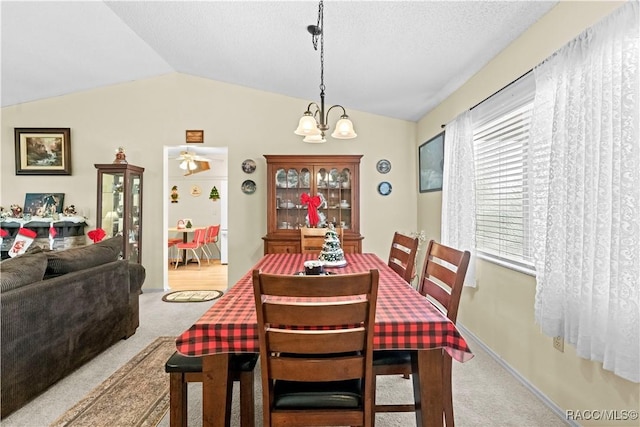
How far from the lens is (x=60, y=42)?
342 cm

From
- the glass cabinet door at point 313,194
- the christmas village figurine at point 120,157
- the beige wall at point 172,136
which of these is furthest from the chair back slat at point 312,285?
the christmas village figurine at point 120,157

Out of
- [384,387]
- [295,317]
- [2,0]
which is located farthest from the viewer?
[2,0]

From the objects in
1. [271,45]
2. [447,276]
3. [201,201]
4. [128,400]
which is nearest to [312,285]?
[447,276]

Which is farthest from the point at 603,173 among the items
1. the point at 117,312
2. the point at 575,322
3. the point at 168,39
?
the point at 168,39

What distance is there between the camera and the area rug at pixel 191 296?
425 cm

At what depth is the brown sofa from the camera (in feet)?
6.15

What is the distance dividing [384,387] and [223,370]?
1388 mm

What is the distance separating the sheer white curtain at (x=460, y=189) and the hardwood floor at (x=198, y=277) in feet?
10.6

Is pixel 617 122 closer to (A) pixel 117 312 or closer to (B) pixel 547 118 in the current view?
(B) pixel 547 118

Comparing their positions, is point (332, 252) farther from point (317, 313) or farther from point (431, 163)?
point (431, 163)

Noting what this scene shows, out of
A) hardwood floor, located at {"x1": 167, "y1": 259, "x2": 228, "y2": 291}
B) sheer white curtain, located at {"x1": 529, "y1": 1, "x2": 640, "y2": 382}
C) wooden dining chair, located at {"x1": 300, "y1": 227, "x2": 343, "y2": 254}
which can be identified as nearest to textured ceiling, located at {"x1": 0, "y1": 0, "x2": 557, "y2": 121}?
sheer white curtain, located at {"x1": 529, "y1": 1, "x2": 640, "y2": 382}

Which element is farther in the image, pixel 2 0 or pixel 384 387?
pixel 2 0

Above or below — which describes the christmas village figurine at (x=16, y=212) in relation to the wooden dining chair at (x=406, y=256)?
above

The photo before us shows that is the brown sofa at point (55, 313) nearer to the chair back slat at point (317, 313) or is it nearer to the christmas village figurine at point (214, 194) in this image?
the chair back slat at point (317, 313)
